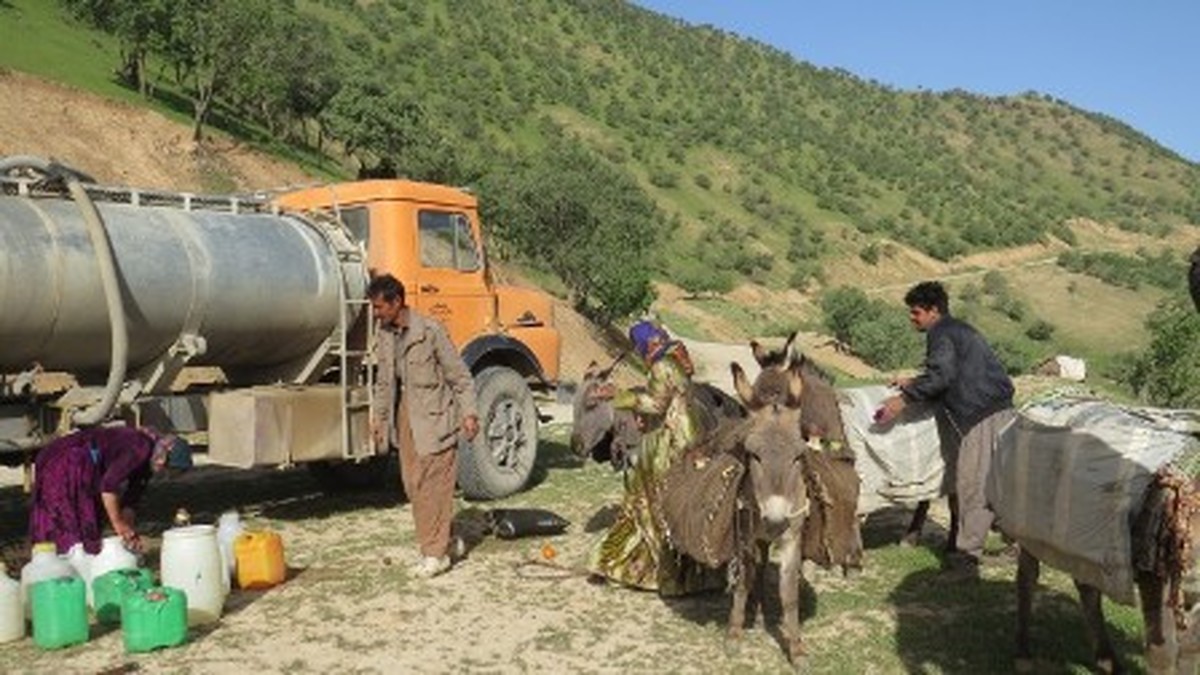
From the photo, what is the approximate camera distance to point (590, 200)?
39.4m

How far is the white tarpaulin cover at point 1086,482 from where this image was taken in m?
4.19

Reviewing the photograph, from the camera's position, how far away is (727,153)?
7594 cm

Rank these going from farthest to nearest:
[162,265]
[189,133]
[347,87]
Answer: [347,87]
[189,133]
[162,265]

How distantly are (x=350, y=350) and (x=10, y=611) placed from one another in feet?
12.0

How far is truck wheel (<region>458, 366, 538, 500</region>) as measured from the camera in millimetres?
9727

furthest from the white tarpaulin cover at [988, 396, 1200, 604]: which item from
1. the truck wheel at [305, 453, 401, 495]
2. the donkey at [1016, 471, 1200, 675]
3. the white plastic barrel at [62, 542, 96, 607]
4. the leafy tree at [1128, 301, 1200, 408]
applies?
the leafy tree at [1128, 301, 1200, 408]

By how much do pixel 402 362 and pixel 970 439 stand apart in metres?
3.83

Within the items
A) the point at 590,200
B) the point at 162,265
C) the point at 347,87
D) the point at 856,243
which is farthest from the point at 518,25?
the point at 162,265

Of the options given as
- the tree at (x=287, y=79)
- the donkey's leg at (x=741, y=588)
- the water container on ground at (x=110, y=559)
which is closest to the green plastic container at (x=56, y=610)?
the water container on ground at (x=110, y=559)

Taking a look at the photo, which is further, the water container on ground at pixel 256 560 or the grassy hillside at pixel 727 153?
the grassy hillside at pixel 727 153

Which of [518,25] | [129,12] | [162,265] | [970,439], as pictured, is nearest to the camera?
[970,439]

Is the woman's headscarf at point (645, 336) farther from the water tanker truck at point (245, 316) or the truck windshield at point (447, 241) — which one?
the truck windshield at point (447, 241)

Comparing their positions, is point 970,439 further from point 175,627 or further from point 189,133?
point 189,133

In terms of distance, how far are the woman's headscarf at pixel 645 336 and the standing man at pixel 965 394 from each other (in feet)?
5.76
